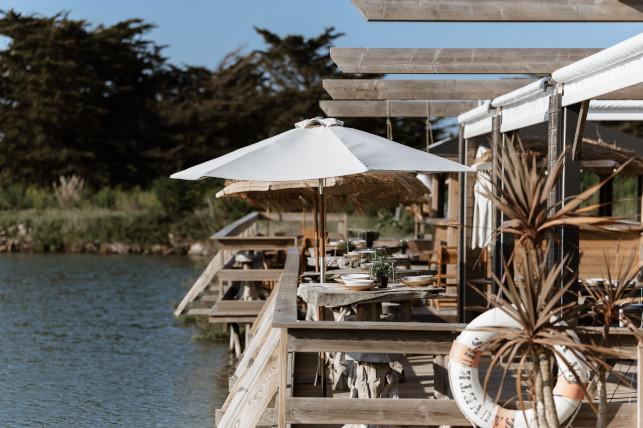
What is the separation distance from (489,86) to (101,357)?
21.1 ft

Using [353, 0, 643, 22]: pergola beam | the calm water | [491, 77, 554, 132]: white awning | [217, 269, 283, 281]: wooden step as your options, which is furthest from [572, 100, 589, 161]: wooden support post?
[217, 269, 283, 281]: wooden step

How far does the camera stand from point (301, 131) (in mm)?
7574

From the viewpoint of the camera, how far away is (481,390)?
536 cm

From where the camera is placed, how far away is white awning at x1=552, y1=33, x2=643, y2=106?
18.5 feet

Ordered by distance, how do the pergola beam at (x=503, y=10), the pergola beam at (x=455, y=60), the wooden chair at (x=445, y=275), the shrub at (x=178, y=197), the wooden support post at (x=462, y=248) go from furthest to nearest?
the shrub at (x=178, y=197) < the wooden chair at (x=445, y=275) < the wooden support post at (x=462, y=248) < the pergola beam at (x=455, y=60) < the pergola beam at (x=503, y=10)

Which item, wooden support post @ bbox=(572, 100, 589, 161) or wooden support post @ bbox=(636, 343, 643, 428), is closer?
wooden support post @ bbox=(636, 343, 643, 428)

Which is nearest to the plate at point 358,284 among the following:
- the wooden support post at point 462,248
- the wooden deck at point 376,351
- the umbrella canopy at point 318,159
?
the umbrella canopy at point 318,159

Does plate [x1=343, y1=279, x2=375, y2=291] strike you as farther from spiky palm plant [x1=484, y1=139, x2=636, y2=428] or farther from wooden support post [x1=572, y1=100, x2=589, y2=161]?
spiky palm plant [x1=484, y1=139, x2=636, y2=428]

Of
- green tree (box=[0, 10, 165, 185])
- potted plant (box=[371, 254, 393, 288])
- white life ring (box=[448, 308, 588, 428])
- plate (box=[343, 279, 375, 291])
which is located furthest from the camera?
green tree (box=[0, 10, 165, 185])

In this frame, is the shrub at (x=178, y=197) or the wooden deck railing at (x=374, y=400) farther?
the shrub at (x=178, y=197)

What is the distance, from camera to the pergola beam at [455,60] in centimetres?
809

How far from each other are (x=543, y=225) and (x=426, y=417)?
5.26ft

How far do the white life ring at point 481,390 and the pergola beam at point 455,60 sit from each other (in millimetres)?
3394

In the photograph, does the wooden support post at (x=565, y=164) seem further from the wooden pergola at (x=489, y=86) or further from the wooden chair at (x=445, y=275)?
the wooden chair at (x=445, y=275)
